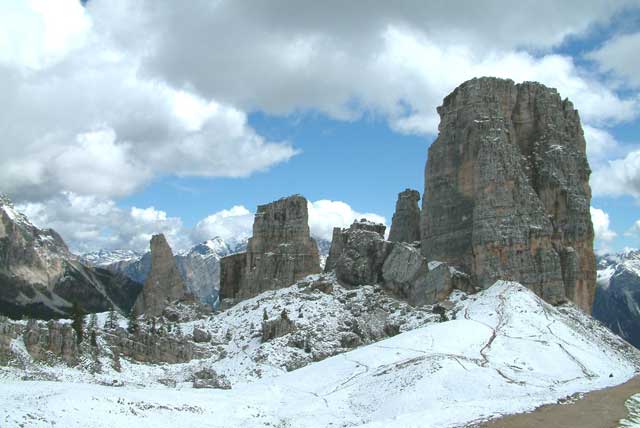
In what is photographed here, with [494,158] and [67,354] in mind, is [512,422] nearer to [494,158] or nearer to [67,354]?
[67,354]

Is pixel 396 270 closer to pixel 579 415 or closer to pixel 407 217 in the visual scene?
pixel 407 217

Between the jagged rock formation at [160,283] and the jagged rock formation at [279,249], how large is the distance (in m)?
16.2

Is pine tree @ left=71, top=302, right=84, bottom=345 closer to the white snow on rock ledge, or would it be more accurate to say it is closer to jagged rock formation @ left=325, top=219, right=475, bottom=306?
the white snow on rock ledge

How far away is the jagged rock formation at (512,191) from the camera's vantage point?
73.9m

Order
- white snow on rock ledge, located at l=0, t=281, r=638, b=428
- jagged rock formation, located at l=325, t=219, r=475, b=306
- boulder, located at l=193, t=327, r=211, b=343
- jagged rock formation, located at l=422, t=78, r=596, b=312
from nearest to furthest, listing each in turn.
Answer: white snow on rock ledge, located at l=0, t=281, r=638, b=428, jagged rock formation, located at l=422, t=78, r=596, b=312, jagged rock formation, located at l=325, t=219, r=475, b=306, boulder, located at l=193, t=327, r=211, b=343

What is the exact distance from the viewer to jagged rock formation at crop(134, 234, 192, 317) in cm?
11006

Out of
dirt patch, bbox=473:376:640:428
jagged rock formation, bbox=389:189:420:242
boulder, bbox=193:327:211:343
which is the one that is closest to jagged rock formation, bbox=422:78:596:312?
jagged rock formation, bbox=389:189:420:242

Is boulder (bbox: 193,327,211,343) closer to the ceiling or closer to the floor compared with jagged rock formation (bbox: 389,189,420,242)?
closer to the floor

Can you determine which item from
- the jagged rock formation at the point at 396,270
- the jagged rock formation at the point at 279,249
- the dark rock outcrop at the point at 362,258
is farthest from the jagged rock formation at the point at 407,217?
the jagged rock formation at the point at 279,249

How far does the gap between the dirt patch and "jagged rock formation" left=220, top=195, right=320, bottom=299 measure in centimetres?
5766

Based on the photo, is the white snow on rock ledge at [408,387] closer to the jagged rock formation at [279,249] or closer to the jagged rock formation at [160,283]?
the jagged rock formation at [279,249]

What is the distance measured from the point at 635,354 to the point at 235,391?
43771 millimetres

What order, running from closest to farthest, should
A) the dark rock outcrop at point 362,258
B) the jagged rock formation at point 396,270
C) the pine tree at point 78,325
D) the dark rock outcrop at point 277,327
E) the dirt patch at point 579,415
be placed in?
the dirt patch at point 579,415
the pine tree at point 78,325
the dark rock outcrop at point 277,327
the jagged rock formation at point 396,270
the dark rock outcrop at point 362,258

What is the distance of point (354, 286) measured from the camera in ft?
279
